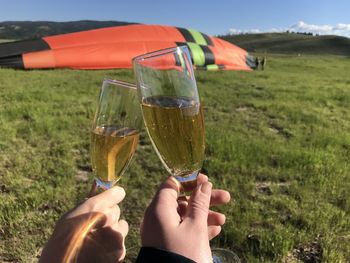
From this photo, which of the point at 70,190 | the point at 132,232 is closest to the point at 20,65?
the point at 70,190

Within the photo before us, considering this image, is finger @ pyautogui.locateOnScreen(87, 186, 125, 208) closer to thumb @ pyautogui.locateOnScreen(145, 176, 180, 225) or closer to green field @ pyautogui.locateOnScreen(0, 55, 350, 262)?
thumb @ pyautogui.locateOnScreen(145, 176, 180, 225)

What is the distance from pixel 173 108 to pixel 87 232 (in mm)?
579

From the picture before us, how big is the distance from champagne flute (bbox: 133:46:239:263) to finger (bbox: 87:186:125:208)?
0.79ft

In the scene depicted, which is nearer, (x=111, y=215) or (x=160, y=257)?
(x=160, y=257)

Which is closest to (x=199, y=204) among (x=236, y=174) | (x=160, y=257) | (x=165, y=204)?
(x=165, y=204)

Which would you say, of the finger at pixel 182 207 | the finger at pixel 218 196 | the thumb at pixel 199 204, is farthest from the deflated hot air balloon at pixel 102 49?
the thumb at pixel 199 204

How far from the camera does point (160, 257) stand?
3.99 feet

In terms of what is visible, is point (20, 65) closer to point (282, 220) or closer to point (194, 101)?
point (282, 220)

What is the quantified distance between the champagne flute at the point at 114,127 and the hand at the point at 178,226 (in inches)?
13.3

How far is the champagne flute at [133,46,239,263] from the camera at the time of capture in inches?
57.7

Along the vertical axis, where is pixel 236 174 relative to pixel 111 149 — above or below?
below

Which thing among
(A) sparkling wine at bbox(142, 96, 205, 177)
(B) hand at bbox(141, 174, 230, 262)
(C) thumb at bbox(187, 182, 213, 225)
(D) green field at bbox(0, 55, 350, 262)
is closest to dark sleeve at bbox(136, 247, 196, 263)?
(B) hand at bbox(141, 174, 230, 262)

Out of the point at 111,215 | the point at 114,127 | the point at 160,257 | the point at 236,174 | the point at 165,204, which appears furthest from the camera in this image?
the point at 236,174

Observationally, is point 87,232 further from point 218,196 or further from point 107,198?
point 218,196
